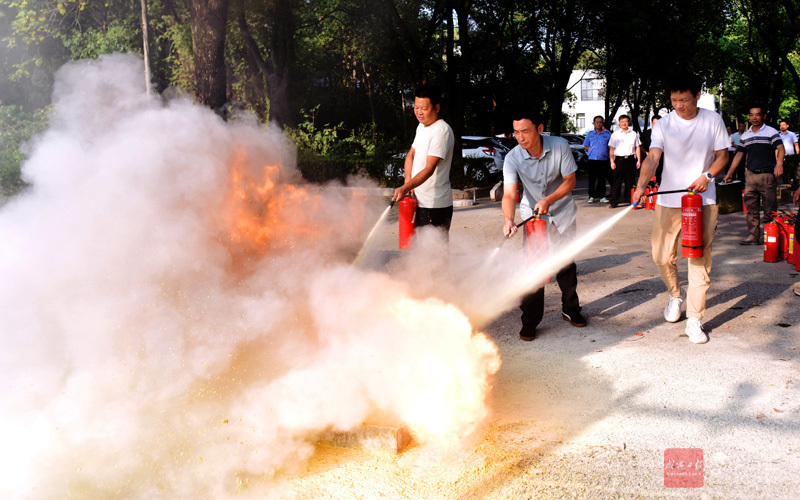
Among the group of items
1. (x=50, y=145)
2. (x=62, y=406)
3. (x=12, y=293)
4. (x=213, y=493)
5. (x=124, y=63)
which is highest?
(x=124, y=63)

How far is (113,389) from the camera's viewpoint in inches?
139

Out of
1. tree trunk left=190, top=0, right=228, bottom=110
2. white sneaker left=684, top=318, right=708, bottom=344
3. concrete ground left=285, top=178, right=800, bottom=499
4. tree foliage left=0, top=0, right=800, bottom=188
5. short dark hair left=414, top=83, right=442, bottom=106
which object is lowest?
concrete ground left=285, top=178, right=800, bottom=499

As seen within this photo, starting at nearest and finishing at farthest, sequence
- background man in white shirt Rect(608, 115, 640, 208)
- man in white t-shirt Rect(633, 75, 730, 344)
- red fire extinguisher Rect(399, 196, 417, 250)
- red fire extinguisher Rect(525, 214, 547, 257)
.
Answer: red fire extinguisher Rect(525, 214, 547, 257) < man in white t-shirt Rect(633, 75, 730, 344) < red fire extinguisher Rect(399, 196, 417, 250) < background man in white shirt Rect(608, 115, 640, 208)

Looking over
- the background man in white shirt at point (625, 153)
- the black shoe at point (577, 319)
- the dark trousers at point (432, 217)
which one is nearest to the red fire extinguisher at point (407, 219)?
the dark trousers at point (432, 217)

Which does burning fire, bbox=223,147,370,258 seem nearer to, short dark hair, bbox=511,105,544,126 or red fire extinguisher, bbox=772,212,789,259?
short dark hair, bbox=511,105,544,126

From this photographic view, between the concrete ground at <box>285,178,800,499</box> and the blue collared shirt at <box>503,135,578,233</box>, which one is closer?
the concrete ground at <box>285,178,800,499</box>

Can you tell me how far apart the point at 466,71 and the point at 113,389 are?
645 inches

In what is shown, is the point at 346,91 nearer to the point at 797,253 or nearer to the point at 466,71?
the point at 466,71

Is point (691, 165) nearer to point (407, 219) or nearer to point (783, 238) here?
point (407, 219)

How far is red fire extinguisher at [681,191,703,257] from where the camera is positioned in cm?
508

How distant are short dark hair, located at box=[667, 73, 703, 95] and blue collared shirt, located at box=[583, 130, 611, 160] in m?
9.72

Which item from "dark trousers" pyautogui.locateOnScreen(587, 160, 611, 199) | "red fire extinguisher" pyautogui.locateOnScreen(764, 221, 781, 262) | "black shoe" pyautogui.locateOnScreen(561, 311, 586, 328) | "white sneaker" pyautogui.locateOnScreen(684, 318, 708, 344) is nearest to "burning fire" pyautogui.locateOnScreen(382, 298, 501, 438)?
"black shoe" pyautogui.locateOnScreen(561, 311, 586, 328)

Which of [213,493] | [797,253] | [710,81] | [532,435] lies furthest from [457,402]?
[710,81]

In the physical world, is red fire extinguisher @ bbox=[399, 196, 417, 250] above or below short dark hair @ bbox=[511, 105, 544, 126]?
below
